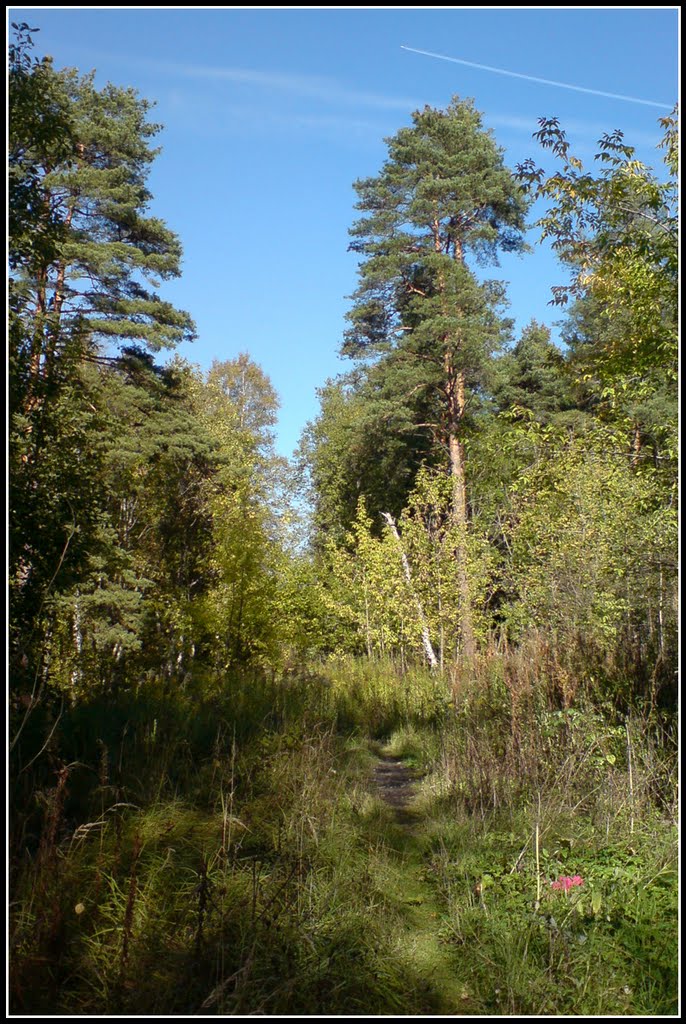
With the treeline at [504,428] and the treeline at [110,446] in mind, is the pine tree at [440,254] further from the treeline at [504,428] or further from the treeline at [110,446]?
the treeline at [110,446]

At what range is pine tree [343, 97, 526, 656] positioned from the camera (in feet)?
53.1

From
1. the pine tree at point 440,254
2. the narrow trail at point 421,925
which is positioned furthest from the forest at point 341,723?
the pine tree at point 440,254

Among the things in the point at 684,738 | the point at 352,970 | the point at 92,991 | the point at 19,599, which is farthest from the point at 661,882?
the point at 19,599

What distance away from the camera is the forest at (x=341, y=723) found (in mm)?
2469

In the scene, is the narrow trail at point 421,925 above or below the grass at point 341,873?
below

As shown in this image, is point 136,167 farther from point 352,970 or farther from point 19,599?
point 352,970

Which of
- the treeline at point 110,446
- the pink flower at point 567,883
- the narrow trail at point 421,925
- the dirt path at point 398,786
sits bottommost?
the dirt path at point 398,786

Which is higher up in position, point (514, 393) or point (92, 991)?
point (514, 393)

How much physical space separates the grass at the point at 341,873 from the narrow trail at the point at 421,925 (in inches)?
0.4

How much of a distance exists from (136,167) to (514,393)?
35.6 feet

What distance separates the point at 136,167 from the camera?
1498cm

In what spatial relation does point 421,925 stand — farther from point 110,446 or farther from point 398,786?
point 110,446

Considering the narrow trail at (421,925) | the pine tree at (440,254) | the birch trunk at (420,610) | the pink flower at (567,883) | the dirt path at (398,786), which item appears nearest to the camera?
the narrow trail at (421,925)

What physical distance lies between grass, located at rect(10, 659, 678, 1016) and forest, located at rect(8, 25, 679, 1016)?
0.02 metres
